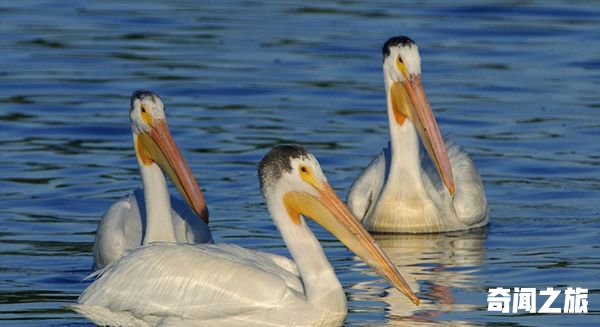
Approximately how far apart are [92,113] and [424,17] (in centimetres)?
488

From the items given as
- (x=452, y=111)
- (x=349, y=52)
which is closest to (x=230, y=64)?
(x=349, y=52)

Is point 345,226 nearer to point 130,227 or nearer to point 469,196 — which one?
point 130,227

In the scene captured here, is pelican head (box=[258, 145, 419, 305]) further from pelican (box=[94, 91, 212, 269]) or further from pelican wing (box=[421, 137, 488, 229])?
pelican wing (box=[421, 137, 488, 229])

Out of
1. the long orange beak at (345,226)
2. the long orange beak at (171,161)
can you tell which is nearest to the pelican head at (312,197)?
the long orange beak at (345,226)

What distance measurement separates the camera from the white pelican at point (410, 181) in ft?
36.0

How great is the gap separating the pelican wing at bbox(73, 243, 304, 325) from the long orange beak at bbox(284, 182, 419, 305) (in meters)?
0.33

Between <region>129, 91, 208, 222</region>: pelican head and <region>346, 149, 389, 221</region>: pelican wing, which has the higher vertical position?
<region>346, 149, 389, 221</region>: pelican wing

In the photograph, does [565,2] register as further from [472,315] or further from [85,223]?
[472,315]

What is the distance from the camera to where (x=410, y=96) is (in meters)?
11.0

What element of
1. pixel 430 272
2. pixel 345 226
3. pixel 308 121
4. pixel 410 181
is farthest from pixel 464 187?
pixel 345 226

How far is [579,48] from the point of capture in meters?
16.3

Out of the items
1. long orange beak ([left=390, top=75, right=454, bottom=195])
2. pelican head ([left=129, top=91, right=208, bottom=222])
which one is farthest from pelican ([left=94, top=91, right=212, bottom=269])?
long orange beak ([left=390, top=75, right=454, bottom=195])

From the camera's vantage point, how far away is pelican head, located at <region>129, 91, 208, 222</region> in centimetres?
952

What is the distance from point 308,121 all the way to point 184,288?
5.77 metres
